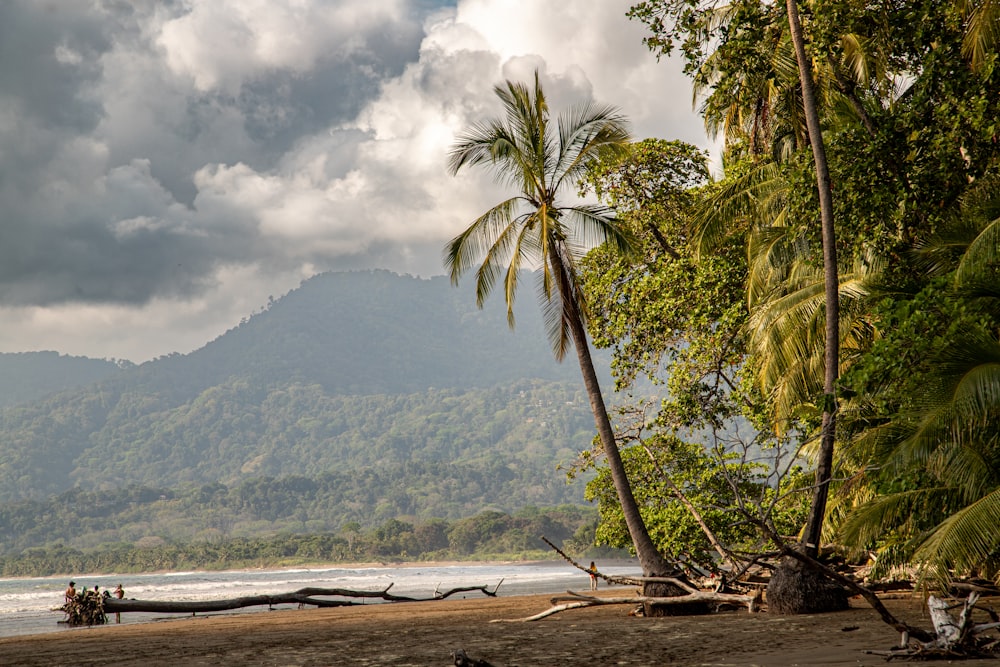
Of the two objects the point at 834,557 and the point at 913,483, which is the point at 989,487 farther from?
the point at 834,557

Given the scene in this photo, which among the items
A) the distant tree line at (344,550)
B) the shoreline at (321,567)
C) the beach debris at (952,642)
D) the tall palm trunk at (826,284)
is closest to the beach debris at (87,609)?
the tall palm trunk at (826,284)

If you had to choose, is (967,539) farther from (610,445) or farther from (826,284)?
(610,445)

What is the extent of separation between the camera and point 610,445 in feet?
55.3

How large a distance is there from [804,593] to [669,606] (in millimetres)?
2543

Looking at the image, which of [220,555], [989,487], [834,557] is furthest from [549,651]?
[220,555]

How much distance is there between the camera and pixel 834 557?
16.5 meters

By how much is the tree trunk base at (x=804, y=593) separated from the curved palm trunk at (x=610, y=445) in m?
2.41

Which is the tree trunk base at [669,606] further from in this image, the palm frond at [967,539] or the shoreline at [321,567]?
the shoreline at [321,567]

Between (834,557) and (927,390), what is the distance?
7.10 m

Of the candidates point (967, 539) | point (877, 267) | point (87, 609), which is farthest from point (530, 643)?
point (87, 609)

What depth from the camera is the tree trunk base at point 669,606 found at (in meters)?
15.2

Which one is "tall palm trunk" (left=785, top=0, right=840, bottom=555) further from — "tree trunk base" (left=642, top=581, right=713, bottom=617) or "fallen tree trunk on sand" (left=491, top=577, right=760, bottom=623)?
"tree trunk base" (left=642, top=581, right=713, bottom=617)

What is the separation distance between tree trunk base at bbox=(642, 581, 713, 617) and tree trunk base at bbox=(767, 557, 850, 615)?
1781 mm

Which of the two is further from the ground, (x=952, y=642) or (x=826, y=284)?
(x=826, y=284)
